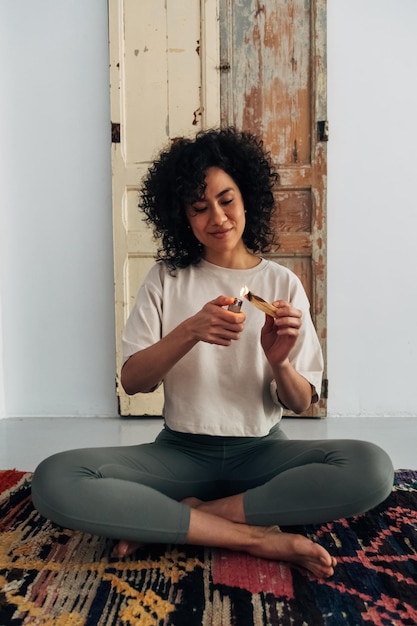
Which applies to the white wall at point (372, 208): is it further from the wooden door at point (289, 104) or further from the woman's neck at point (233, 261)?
the woman's neck at point (233, 261)

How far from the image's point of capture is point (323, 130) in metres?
2.71

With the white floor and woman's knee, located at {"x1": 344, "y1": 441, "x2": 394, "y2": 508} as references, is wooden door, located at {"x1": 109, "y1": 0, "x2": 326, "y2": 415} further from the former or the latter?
woman's knee, located at {"x1": 344, "y1": 441, "x2": 394, "y2": 508}

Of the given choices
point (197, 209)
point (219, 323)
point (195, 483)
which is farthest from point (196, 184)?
point (195, 483)

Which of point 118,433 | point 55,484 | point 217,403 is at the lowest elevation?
point 118,433

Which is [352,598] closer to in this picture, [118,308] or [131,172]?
[118,308]

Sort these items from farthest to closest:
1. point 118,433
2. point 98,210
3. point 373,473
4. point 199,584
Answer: point 98,210 < point 118,433 < point 373,473 < point 199,584

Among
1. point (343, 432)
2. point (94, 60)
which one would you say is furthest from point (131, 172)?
point (343, 432)

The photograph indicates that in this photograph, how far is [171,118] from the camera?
2768 mm

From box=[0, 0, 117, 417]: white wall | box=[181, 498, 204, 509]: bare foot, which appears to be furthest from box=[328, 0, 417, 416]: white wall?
box=[181, 498, 204, 509]: bare foot

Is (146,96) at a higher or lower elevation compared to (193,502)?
higher

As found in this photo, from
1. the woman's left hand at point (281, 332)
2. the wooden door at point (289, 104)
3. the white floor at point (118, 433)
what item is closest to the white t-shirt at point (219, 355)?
the woman's left hand at point (281, 332)

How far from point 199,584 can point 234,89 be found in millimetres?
2392

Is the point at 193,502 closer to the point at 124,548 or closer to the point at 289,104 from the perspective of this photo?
the point at 124,548

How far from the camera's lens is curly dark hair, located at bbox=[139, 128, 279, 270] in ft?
4.62
